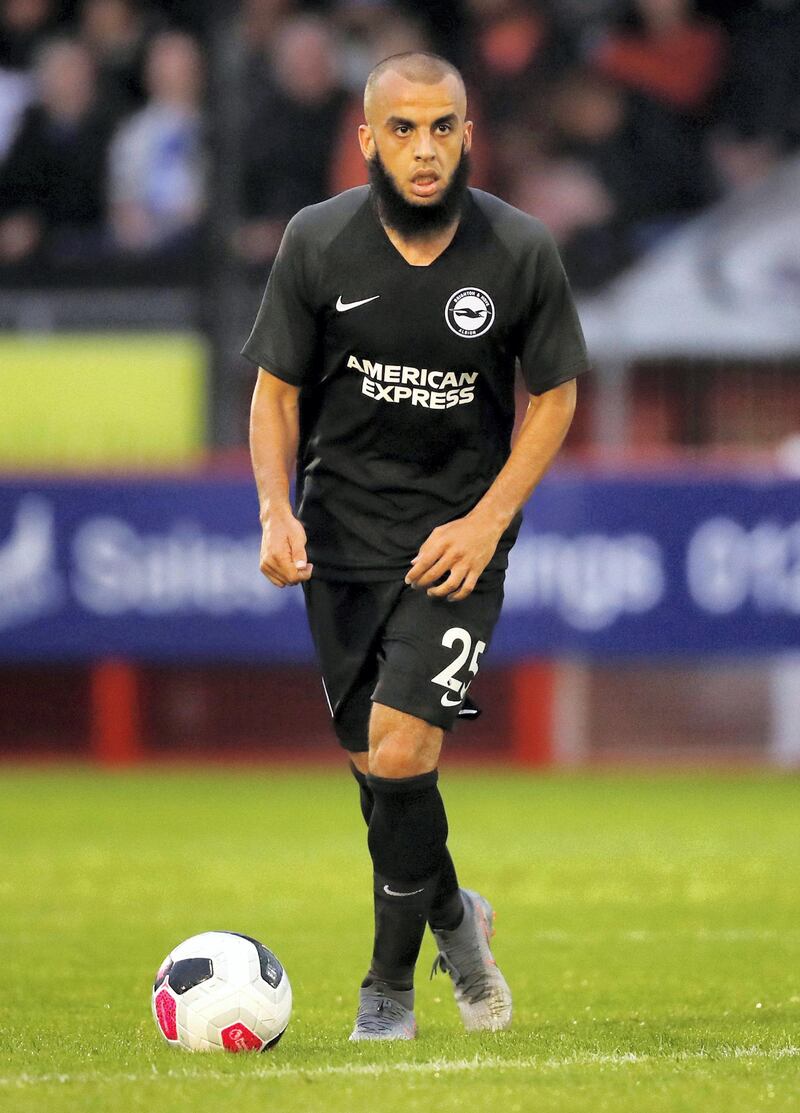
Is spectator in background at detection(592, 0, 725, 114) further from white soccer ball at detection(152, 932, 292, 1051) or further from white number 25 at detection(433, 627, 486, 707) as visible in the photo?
white soccer ball at detection(152, 932, 292, 1051)

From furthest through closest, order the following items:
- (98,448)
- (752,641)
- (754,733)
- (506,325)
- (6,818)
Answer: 1. (98,448)
2. (754,733)
3. (752,641)
4. (6,818)
5. (506,325)

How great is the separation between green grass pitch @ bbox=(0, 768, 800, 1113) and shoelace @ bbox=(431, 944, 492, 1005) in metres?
0.12

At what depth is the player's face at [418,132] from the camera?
14.5ft

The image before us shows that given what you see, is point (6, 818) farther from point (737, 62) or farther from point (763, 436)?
point (737, 62)

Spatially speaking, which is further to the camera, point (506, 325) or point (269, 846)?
point (269, 846)

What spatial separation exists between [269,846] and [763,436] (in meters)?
7.77

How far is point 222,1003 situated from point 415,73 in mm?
2047

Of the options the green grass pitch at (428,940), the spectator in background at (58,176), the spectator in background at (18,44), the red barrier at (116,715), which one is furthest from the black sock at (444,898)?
the spectator in background at (18,44)

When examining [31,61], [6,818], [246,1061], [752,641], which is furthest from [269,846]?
[31,61]

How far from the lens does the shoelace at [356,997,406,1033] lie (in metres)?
4.57

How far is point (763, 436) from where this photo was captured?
626 inches

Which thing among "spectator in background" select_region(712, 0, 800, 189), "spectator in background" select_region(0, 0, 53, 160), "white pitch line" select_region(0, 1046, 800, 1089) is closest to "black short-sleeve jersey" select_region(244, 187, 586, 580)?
"white pitch line" select_region(0, 1046, 800, 1089)

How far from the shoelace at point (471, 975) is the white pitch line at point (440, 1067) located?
514mm

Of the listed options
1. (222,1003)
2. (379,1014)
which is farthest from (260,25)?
(222,1003)
